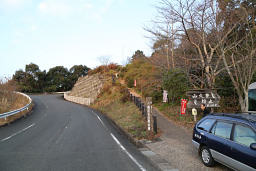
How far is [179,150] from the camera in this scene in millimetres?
7535

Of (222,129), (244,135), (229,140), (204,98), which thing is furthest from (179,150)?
(204,98)

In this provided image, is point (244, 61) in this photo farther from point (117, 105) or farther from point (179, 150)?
point (117, 105)

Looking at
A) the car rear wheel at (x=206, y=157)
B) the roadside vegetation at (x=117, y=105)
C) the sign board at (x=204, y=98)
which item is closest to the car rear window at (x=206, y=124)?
the car rear wheel at (x=206, y=157)

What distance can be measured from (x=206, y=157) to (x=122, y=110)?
15.7 meters

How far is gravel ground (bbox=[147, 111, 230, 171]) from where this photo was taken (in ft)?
19.2

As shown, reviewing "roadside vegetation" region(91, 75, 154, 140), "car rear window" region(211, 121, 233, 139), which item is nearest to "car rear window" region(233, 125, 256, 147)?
"car rear window" region(211, 121, 233, 139)

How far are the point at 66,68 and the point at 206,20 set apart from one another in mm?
64518

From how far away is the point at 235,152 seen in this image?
4.68 meters

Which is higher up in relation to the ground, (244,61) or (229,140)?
(244,61)

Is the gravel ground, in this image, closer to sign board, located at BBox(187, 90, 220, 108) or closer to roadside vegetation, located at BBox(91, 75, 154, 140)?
roadside vegetation, located at BBox(91, 75, 154, 140)

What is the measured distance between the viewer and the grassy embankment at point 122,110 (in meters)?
11.2

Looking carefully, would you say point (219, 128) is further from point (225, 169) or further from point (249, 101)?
point (249, 101)

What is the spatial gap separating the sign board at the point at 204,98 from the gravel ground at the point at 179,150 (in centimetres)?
182

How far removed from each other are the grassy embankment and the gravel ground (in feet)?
3.46
